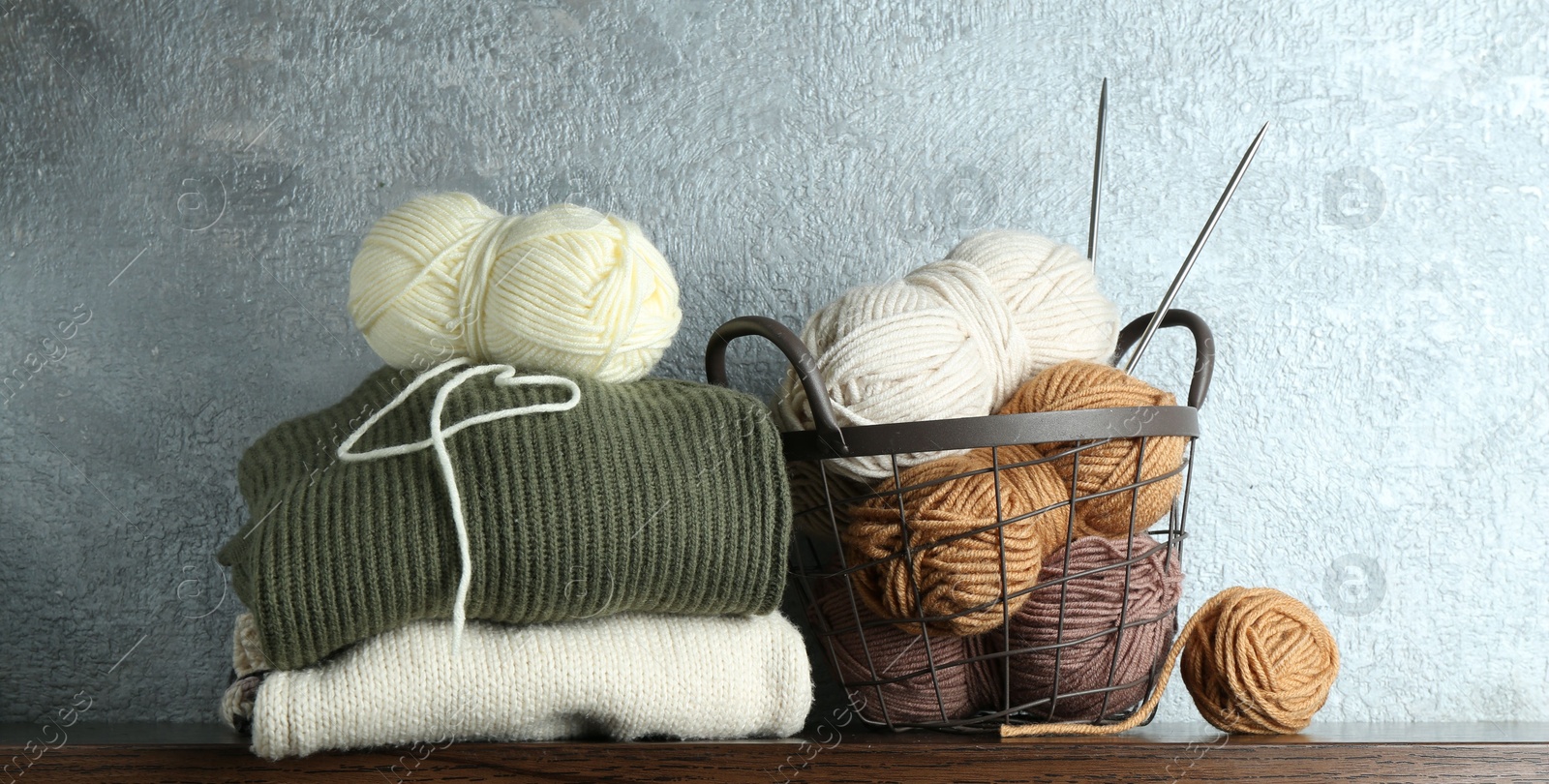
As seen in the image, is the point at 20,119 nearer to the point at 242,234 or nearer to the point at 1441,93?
the point at 242,234

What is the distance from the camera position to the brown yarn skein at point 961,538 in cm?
47

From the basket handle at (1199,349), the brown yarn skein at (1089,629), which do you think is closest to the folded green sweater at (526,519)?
the brown yarn skein at (1089,629)

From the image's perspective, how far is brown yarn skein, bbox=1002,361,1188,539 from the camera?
491 millimetres

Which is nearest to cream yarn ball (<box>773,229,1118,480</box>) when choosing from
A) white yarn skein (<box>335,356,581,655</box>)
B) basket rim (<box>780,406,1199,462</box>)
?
basket rim (<box>780,406,1199,462</box>)

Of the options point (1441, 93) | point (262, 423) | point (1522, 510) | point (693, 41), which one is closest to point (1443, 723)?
point (1522, 510)

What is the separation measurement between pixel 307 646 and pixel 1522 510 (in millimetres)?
727

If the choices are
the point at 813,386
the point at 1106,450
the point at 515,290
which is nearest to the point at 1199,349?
the point at 1106,450

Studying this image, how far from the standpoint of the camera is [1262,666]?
19.7 inches

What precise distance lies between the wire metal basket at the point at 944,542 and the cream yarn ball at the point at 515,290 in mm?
67

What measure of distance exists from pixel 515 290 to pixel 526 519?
0.10 m

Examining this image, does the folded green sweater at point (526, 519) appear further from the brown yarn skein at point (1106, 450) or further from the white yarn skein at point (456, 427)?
the brown yarn skein at point (1106, 450)

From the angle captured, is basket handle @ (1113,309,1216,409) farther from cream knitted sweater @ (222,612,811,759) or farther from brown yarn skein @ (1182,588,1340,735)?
cream knitted sweater @ (222,612,811,759)

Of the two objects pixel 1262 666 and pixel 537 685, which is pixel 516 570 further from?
pixel 1262 666

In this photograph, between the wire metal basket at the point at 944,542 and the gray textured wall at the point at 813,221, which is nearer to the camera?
the wire metal basket at the point at 944,542
